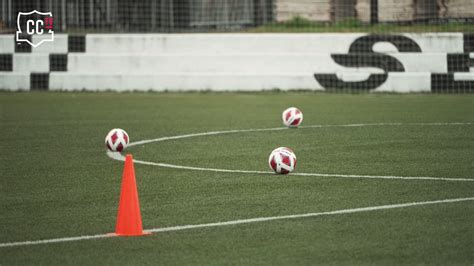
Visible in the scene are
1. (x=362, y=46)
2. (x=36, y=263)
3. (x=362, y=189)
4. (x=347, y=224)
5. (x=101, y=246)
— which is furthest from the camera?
(x=362, y=46)

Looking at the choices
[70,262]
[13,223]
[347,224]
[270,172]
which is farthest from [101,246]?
[270,172]

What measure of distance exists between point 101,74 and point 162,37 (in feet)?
5.11

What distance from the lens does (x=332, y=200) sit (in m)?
8.00

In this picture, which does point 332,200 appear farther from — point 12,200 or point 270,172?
point 12,200

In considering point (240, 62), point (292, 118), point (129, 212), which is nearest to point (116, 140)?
point (292, 118)

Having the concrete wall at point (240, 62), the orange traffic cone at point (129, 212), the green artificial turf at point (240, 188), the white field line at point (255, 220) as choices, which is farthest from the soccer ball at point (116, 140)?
the concrete wall at point (240, 62)

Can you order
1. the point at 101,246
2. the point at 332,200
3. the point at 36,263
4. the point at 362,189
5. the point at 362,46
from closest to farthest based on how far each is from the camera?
the point at 36,263
the point at 101,246
the point at 332,200
the point at 362,189
the point at 362,46

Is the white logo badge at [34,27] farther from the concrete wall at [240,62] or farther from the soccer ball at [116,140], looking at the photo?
the soccer ball at [116,140]

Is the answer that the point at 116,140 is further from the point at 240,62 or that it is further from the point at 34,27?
the point at 34,27

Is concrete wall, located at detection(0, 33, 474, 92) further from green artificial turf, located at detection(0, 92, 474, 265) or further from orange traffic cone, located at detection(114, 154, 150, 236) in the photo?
orange traffic cone, located at detection(114, 154, 150, 236)

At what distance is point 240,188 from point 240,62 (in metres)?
12.3

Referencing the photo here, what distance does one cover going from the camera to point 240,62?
20.9 metres

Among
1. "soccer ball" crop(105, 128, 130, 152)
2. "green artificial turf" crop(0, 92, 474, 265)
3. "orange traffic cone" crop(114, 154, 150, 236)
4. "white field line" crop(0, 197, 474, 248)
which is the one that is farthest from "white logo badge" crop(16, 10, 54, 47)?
"orange traffic cone" crop(114, 154, 150, 236)

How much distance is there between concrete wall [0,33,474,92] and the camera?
2016 cm
